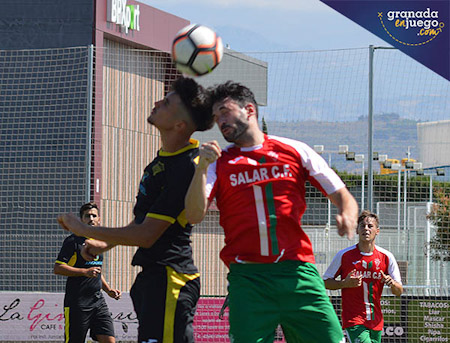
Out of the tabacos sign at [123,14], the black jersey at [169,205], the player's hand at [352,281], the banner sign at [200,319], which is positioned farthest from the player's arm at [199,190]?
the tabacos sign at [123,14]

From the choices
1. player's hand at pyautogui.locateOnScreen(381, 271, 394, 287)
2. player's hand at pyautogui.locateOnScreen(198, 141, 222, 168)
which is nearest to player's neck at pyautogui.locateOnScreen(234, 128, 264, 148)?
player's hand at pyautogui.locateOnScreen(198, 141, 222, 168)

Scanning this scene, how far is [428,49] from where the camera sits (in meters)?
12.0

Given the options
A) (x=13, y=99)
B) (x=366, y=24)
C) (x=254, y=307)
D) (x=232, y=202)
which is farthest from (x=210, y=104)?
(x=13, y=99)

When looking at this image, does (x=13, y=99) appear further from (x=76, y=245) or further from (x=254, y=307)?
(x=254, y=307)

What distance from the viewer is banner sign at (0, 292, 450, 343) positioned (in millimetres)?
11641

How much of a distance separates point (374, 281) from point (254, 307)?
4529 millimetres

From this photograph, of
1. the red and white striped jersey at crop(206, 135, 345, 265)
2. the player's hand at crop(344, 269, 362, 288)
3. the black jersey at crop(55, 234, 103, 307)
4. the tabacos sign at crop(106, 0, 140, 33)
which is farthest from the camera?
the tabacos sign at crop(106, 0, 140, 33)

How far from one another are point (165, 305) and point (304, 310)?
770 millimetres

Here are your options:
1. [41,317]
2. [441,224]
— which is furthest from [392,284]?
[41,317]

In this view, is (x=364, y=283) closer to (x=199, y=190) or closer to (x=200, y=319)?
(x=200, y=319)

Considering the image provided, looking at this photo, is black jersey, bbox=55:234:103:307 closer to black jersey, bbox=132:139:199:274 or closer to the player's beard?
black jersey, bbox=132:139:199:274

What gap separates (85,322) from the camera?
895 cm

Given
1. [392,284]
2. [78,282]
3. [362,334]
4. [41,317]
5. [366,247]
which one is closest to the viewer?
[392,284]

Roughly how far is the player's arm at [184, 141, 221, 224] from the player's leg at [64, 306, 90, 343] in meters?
4.92
